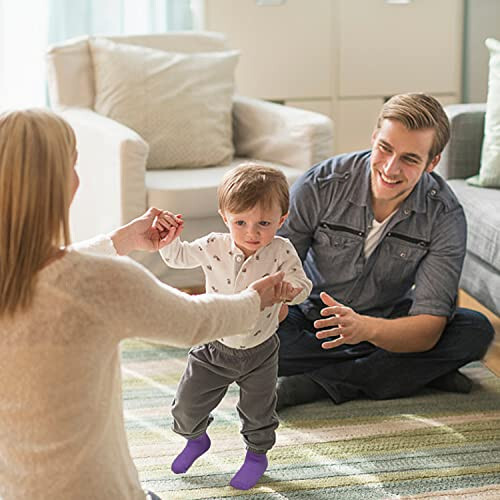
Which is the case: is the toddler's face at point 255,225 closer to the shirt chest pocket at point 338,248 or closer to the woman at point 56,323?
the woman at point 56,323

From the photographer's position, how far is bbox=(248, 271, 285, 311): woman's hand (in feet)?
5.08

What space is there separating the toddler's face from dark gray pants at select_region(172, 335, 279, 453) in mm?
218

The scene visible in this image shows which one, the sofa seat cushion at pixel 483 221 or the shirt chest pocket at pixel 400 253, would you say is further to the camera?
the sofa seat cushion at pixel 483 221

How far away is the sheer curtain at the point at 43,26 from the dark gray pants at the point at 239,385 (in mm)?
2217

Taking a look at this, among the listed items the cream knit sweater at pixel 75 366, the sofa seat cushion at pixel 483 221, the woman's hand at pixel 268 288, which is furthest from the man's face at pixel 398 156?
the cream knit sweater at pixel 75 366

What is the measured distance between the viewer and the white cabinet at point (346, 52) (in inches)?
161

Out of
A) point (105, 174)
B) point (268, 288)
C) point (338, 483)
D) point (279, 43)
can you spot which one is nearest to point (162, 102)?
point (105, 174)

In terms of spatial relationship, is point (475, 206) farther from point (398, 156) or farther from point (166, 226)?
point (166, 226)

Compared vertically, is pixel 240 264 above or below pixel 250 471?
above

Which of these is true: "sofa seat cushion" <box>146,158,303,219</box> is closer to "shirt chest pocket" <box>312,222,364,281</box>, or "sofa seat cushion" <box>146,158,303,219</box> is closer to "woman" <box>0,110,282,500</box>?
"shirt chest pocket" <box>312,222,364,281</box>

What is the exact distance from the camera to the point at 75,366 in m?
1.27

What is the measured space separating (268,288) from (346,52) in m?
2.84

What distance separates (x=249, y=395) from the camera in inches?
75.7

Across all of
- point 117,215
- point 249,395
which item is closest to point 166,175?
point 117,215
